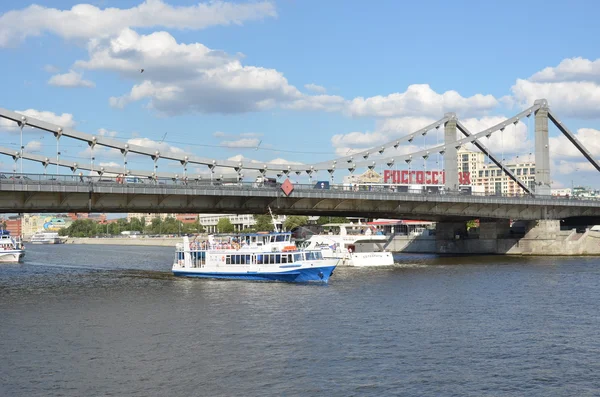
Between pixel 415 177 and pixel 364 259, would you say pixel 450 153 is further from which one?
pixel 364 259

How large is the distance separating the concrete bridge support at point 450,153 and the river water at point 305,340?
57187 mm

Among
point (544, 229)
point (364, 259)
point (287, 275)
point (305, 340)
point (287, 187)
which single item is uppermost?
point (287, 187)

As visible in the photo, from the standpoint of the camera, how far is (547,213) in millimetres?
105062

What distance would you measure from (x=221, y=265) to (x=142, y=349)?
34.8 meters

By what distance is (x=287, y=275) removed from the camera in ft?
213

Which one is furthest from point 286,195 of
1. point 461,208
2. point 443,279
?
point 461,208

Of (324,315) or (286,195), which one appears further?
(286,195)

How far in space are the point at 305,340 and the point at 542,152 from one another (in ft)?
303

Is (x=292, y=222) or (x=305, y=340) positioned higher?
(x=292, y=222)

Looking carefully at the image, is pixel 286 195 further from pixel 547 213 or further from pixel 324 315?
pixel 547 213

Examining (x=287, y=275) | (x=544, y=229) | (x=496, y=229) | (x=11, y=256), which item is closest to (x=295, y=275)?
(x=287, y=275)

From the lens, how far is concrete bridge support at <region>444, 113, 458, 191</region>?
120 m

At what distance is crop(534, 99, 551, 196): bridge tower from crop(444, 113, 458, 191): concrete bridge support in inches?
504

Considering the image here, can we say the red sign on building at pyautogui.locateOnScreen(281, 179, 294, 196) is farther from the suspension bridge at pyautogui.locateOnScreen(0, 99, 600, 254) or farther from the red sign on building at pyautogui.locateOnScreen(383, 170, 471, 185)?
the red sign on building at pyautogui.locateOnScreen(383, 170, 471, 185)
